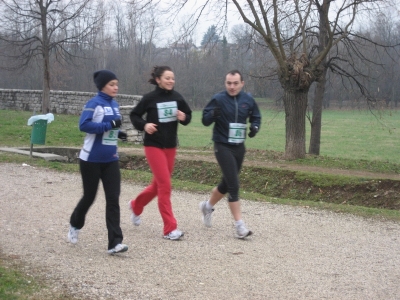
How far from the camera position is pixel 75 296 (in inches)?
187

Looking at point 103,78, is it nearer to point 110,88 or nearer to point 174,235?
point 110,88

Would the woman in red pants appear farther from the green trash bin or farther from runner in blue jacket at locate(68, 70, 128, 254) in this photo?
the green trash bin

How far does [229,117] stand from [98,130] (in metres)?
1.64

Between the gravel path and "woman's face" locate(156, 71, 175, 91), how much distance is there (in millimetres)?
1658

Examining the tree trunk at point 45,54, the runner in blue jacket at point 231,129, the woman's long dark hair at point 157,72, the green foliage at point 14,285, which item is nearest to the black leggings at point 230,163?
the runner in blue jacket at point 231,129

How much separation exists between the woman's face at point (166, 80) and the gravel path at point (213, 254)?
5.44ft

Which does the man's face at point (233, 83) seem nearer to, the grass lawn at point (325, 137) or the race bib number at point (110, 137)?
the race bib number at point (110, 137)

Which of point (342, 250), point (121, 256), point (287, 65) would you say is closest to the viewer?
point (121, 256)

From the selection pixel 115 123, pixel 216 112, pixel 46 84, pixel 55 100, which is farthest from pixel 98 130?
pixel 55 100

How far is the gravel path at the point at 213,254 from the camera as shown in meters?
5.17

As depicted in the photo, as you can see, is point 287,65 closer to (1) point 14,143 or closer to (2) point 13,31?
(1) point 14,143

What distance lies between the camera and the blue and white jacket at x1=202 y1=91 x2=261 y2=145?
6879mm

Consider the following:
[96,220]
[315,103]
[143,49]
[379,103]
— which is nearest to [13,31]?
[315,103]

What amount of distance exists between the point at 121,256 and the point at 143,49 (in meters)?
47.4
